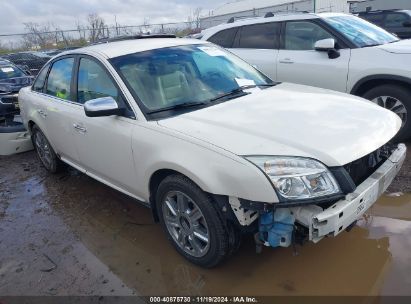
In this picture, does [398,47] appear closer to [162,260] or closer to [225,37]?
[225,37]

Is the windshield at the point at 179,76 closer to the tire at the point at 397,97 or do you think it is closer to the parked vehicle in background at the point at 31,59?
the tire at the point at 397,97

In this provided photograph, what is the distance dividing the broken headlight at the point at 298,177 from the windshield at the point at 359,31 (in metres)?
3.59

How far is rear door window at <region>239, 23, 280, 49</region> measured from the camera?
623 centimetres

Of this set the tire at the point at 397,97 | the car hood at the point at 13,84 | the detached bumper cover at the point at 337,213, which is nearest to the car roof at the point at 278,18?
the tire at the point at 397,97

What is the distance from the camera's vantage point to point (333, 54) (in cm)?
539

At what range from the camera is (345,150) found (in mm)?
2516

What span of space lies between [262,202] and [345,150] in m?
0.66

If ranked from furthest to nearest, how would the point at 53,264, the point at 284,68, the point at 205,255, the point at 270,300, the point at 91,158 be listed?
the point at 284,68 → the point at 91,158 → the point at 53,264 → the point at 205,255 → the point at 270,300

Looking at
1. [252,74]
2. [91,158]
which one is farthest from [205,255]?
[252,74]

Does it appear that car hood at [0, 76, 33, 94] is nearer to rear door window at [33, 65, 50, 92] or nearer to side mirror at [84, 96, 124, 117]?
rear door window at [33, 65, 50, 92]

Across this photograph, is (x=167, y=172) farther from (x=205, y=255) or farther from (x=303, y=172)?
(x=303, y=172)

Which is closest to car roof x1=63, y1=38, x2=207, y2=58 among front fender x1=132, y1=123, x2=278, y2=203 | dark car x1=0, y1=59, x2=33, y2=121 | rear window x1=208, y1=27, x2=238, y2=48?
front fender x1=132, y1=123, x2=278, y2=203

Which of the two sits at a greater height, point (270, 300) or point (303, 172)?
point (303, 172)

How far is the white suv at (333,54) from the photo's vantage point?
496 centimetres
